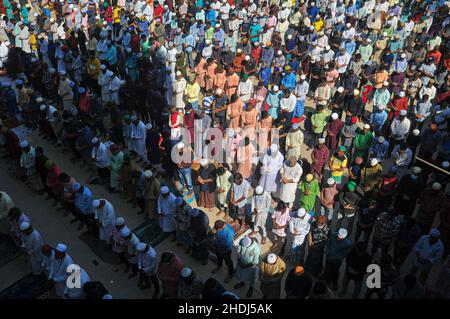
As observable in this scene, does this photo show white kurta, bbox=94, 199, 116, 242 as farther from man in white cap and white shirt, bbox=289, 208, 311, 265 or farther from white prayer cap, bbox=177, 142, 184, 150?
man in white cap and white shirt, bbox=289, 208, 311, 265

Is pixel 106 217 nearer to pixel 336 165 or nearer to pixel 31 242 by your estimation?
pixel 31 242

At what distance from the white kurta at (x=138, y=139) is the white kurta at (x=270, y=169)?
3193 millimetres

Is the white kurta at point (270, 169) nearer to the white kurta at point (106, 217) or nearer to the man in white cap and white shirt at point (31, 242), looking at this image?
the white kurta at point (106, 217)

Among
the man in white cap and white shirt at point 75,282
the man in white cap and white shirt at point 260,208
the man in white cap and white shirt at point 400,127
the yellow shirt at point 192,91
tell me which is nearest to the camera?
the man in white cap and white shirt at point 75,282

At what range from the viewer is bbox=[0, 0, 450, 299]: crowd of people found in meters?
8.04

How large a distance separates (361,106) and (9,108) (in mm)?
9941

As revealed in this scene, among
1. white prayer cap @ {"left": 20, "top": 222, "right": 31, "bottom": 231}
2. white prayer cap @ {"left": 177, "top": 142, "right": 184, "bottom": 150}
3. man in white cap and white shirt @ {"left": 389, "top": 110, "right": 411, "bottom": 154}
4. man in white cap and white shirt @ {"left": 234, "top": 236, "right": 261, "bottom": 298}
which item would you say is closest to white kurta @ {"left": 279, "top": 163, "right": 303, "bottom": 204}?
man in white cap and white shirt @ {"left": 234, "top": 236, "right": 261, "bottom": 298}

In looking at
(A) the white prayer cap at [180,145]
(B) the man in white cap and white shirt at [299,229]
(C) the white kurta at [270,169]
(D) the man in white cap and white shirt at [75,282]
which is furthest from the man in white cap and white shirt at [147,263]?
(C) the white kurta at [270,169]

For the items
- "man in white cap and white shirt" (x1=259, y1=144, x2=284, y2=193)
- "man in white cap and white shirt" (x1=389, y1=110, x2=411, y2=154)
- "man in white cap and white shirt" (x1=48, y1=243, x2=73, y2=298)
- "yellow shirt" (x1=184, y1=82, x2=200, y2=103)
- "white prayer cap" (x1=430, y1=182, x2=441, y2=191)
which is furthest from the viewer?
"yellow shirt" (x1=184, y1=82, x2=200, y2=103)

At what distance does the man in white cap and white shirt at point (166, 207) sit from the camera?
8.77m

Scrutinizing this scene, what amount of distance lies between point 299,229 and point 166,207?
2679mm

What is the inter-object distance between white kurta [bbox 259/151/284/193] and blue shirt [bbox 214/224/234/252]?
6.68 ft

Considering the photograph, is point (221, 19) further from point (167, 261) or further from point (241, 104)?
point (167, 261)

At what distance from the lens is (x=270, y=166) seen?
9.70 metres
